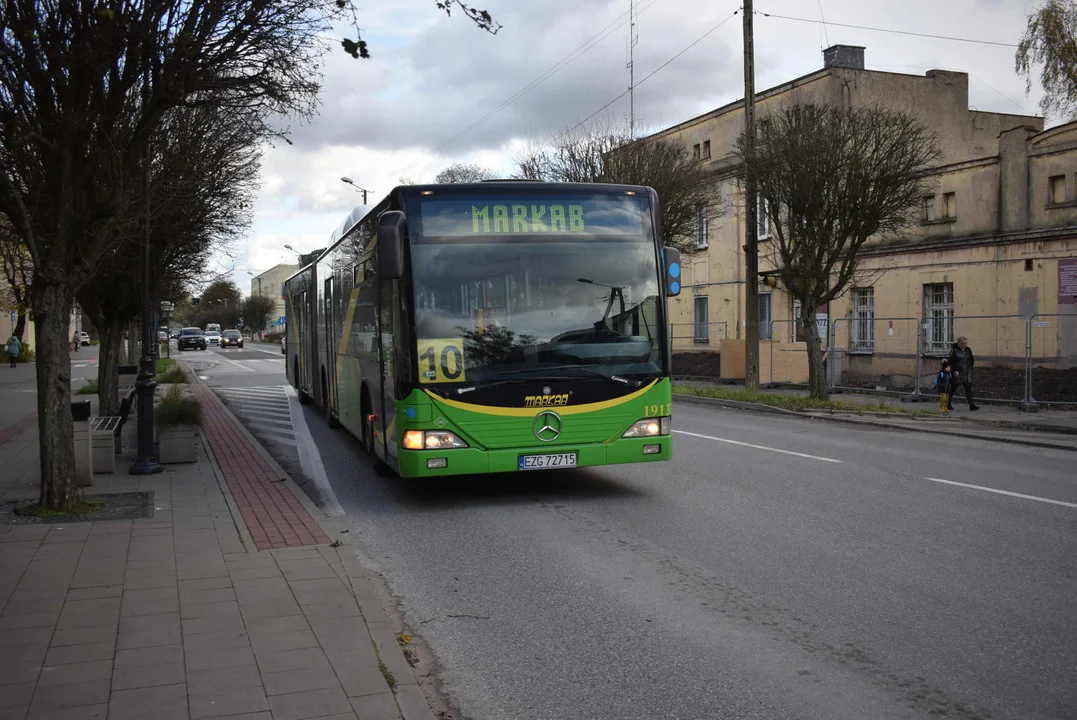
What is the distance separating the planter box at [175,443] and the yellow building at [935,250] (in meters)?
15.8

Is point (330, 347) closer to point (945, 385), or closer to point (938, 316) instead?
point (945, 385)

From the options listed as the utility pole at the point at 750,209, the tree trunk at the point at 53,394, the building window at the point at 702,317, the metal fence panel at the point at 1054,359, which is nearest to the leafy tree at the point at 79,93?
the tree trunk at the point at 53,394

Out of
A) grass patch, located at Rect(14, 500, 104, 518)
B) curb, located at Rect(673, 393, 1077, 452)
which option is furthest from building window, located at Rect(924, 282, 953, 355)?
grass patch, located at Rect(14, 500, 104, 518)

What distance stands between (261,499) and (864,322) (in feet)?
80.2

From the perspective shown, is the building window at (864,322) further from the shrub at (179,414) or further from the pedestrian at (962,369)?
the shrub at (179,414)

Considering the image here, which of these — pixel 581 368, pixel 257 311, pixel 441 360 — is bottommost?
pixel 581 368

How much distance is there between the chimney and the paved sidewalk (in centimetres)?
3323

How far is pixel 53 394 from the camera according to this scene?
9195mm

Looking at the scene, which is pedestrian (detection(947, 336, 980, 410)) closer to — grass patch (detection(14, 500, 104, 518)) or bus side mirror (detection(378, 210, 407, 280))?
bus side mirror (detection(378, 210, 407, 280))

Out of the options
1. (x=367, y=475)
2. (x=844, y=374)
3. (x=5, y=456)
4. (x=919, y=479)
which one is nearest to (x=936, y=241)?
(x=844, y=374)

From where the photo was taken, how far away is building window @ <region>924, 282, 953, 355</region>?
27141 mm

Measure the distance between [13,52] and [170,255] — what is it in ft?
46.4

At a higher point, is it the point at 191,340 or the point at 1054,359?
the point at 191,340

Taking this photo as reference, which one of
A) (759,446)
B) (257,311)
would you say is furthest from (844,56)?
(257,311)
